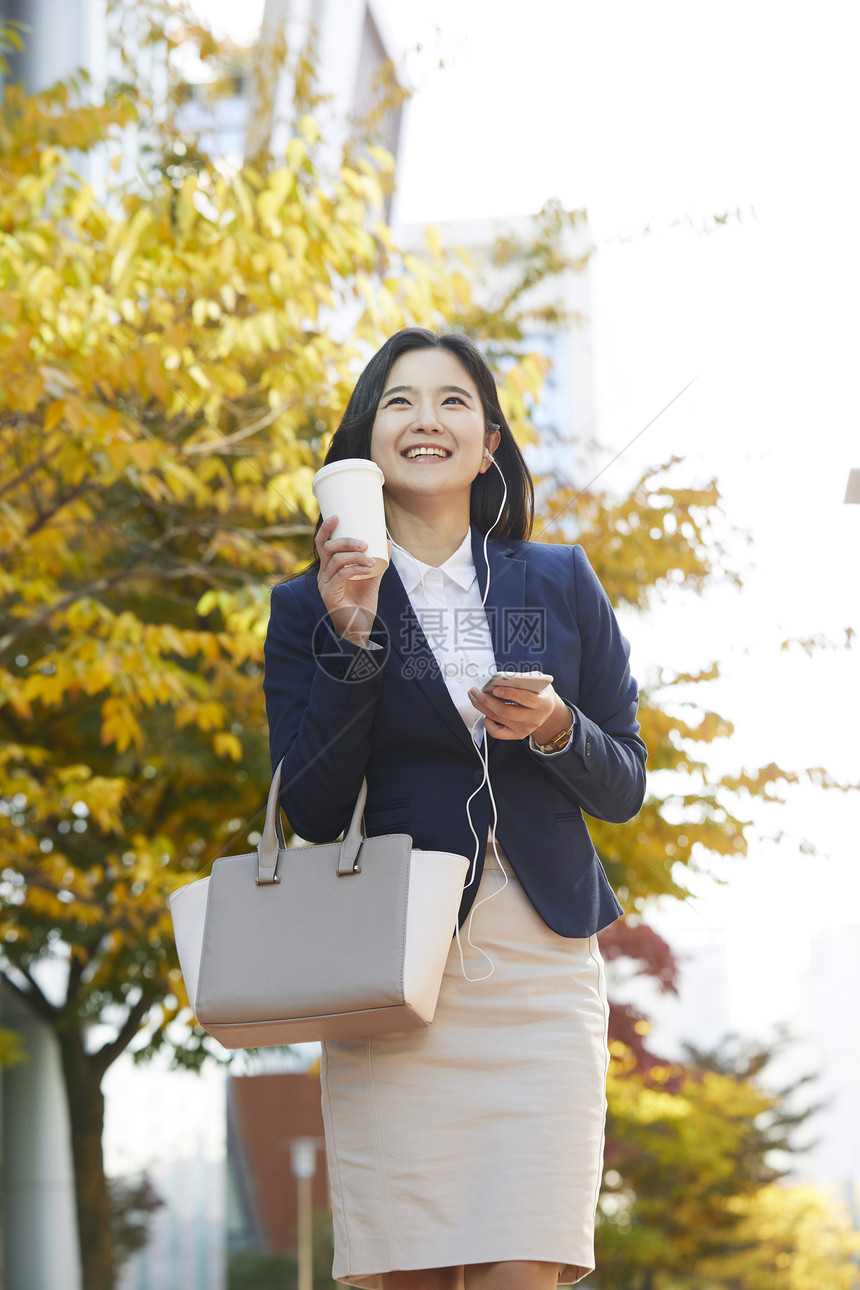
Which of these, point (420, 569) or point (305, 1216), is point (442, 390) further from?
point (305, 1216)

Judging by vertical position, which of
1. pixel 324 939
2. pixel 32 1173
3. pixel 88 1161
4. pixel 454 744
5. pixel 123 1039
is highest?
pixel 454 744

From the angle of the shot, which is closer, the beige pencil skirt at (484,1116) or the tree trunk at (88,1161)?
the beige pencil skirt at (484,1116)

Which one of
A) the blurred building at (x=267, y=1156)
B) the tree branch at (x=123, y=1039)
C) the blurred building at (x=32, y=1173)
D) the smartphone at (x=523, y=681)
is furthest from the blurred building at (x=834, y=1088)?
the smartphone at (x=523, y=681)

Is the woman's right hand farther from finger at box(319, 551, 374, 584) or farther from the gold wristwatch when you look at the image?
the gold wristwatch

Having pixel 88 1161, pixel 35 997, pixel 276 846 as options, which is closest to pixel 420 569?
pixel 276 846

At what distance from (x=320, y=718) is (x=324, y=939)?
1.02 ft

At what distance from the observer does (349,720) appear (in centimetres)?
183

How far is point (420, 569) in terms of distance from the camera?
2.10 m

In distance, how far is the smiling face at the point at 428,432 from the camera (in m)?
2.07

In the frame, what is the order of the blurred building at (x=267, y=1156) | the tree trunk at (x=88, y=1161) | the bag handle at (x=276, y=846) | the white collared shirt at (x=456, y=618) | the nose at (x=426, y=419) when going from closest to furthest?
the bag handle at (x=276, y=846) < the white collared shirt at (x=456, y=618) < the nose at (x=426, y=419) < the tree trunk at (x=88, y=1161) < the blurred building at (x=267, y=1156)

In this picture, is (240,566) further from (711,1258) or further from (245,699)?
(711,1258)

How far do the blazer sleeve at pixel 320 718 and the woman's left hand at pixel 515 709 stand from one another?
0.21 metres

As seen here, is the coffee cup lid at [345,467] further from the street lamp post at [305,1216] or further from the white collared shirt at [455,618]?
the street lamp post at [305,1216]

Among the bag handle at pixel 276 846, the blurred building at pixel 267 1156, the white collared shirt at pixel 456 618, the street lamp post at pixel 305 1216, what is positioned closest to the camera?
the bag handle at pixel 276 846
